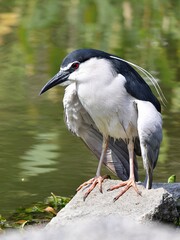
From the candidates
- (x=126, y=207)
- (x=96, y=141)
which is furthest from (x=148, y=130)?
(x=96, y=141)

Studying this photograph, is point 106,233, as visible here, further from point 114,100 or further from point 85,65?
point 85,65

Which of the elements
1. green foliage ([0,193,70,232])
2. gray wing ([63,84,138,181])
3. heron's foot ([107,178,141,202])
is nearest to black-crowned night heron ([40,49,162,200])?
heron's foot ([107,178,141,202])

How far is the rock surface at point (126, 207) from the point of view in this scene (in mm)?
5750

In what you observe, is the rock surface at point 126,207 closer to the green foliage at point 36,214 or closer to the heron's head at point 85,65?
the green foliage at point 36,214

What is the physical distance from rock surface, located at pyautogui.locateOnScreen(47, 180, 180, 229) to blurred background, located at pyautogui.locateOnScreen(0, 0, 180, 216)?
2.95ft

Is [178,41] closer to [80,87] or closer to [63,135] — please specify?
[63,135]

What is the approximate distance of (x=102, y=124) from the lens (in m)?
6.25

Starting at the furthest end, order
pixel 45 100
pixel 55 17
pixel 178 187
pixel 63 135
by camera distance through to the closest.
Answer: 1. pixel 55 17
2. pixel 45 100
3. pixel 63 135
4. pixel 178 187

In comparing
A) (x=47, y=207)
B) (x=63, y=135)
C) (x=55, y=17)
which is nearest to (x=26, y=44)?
(x=55, y=17)

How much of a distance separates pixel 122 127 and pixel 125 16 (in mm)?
9349

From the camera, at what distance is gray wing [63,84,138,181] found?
6.50 metres

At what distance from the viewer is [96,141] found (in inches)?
266

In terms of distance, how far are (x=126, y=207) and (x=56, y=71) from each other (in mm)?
5552

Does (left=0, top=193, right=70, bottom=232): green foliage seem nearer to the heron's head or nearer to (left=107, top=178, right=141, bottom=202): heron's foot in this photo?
(left=107, top=178, right=141, bottom=202): heron's foot
